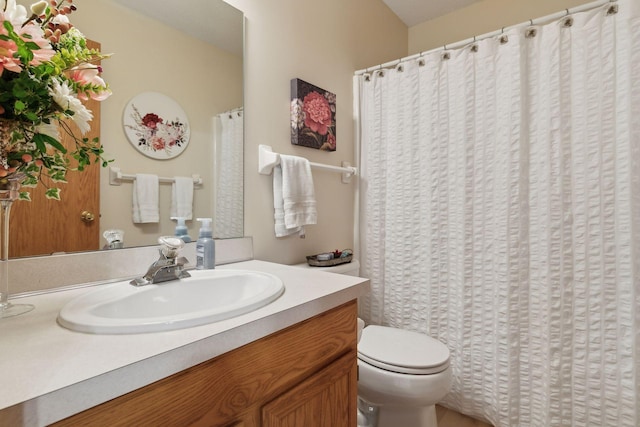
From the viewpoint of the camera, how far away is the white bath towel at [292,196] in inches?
53.5

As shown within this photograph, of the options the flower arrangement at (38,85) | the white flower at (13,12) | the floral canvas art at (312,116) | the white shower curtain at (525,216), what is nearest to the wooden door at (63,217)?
the flower arrangement at (38,85)

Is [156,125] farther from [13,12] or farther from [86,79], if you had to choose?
[13,12]

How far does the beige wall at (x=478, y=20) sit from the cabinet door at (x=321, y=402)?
2.34 metres

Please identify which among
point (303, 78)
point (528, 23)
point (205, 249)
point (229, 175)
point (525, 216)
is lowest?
point (205, 249)

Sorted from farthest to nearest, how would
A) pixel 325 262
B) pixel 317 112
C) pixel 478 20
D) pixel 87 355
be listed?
pixel 478 20 < pixel 317 112 < pixel 325 262 < pixel 87 355

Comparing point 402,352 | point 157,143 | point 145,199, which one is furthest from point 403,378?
point 157,143

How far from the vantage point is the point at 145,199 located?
101cm

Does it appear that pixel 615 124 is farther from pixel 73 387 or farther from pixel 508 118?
pixel 73 387

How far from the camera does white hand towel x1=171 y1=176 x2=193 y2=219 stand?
3.56 ft

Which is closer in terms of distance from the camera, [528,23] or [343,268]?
[528,23]

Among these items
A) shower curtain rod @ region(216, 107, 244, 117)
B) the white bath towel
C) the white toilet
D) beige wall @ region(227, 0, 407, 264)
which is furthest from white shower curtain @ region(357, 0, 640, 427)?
shower curtain rod @ region(216, 107, 244, 117)

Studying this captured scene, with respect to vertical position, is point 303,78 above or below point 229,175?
above

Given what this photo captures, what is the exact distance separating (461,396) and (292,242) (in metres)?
1.13

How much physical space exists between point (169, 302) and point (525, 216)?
1425mm
